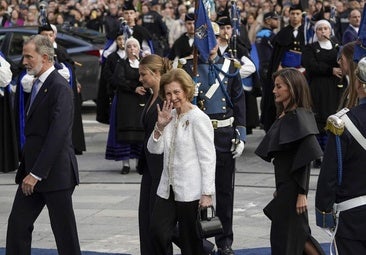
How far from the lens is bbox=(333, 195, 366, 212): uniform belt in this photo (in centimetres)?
690

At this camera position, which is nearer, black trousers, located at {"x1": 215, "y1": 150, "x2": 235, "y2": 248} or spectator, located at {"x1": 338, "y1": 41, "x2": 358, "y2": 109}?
spectator, located at {"x1": 338, "y1": 41, "x2": 358, "y2": 109}

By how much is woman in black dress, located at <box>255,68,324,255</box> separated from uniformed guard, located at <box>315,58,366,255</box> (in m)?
1.18

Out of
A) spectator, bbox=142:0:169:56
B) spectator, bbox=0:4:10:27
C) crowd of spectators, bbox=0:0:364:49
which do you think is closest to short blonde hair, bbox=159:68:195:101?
crowd of spectators, bbox=0:0:364:49

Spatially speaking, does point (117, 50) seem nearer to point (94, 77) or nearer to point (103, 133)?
point (103, 133)

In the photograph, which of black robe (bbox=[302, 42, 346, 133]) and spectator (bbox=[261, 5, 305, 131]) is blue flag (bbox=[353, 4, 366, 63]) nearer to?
black robe (bbox=[302, 42, 346, 133])

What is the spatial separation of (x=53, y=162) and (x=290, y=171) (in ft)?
5.47

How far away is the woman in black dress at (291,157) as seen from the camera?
320 inches

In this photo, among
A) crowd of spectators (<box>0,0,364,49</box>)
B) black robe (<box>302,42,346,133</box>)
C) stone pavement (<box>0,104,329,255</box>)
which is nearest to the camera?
stone pavement (<box>0,104,329,255</box>)

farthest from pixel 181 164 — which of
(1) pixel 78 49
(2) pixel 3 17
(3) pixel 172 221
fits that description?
A: (2) pixel 3 17

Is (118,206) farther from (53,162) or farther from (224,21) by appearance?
(53,162)

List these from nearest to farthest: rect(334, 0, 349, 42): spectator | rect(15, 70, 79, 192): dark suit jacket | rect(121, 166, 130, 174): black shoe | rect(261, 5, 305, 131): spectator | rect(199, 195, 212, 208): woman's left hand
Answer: rect(199, 195, 212, 208): woman's left hand → rect(15, 70, 79, 192): dark suit jacket → rect(121, 166, 130, 174): black shoe → rect(261, 5, 305, 131): spectator → rect(334, 0, 349, 42): spectator

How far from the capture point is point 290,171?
26.8 ft

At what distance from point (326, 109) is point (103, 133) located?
4.81 m

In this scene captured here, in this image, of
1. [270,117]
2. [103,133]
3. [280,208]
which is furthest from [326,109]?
[280,208]
